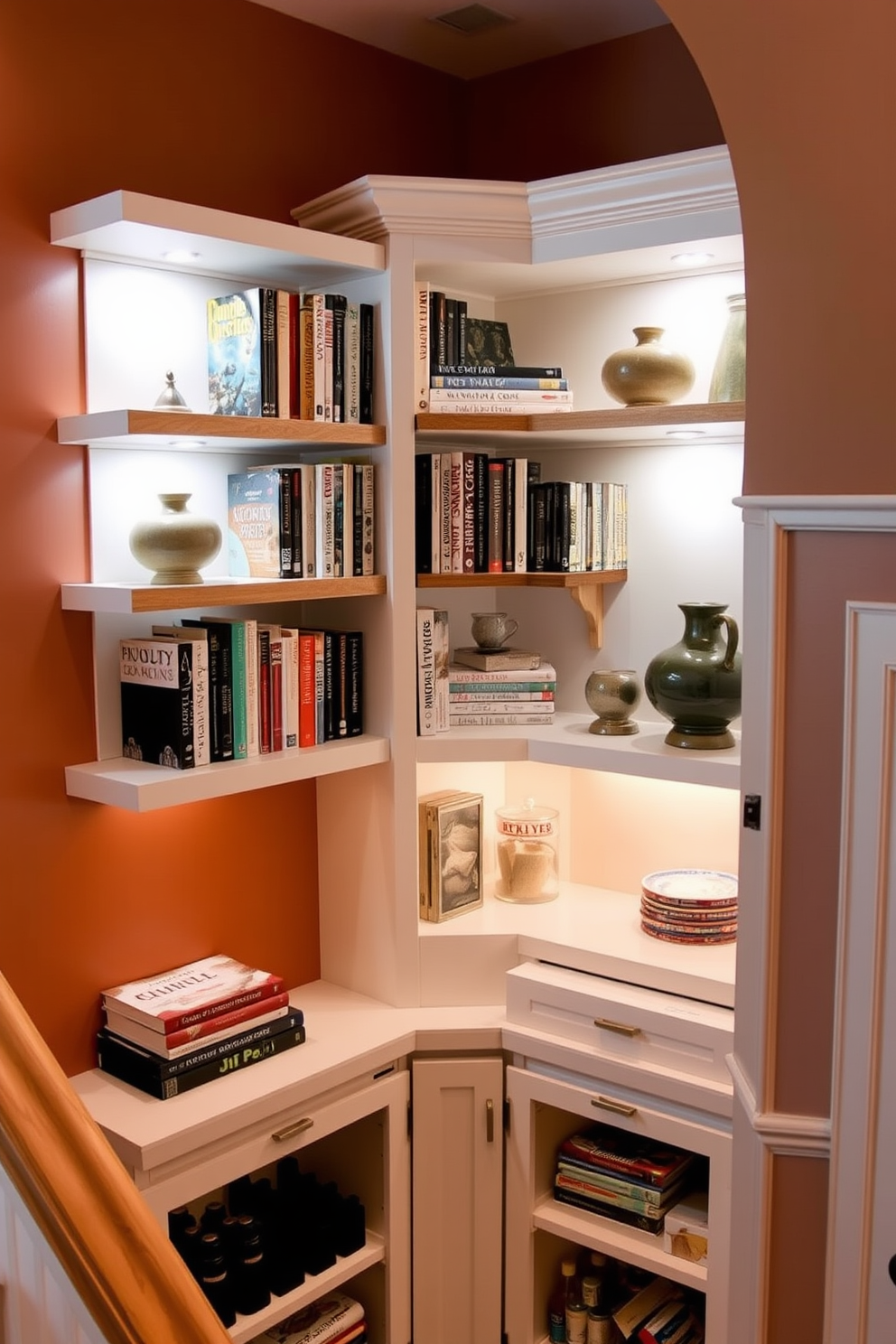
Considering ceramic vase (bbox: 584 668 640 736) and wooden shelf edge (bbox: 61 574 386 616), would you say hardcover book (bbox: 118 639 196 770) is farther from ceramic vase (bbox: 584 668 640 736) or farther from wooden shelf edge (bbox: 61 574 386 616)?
ceramic vase (bbox: 584 668 640 736)

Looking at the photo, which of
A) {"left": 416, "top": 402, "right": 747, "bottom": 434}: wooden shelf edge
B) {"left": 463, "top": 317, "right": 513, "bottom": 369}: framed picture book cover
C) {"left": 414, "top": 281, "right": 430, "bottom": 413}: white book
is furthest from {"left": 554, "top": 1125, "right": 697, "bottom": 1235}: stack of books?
{"left": 463, "top": 317, "right": 513, "bottom": 369}: framed picture book cover

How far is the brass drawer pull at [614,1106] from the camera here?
2330 millimetres

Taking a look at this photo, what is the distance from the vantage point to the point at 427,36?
2.71 metres

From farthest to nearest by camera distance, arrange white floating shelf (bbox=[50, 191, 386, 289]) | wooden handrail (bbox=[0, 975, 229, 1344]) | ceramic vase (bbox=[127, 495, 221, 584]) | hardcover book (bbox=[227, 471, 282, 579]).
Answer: hardcover book (bbox=[227, 471, 282, 579]), ceramic vase (bbox=[127, 495, 221, 584]), white floating shelf (bbox=[50, 191, 386, 289]), wooden handrail (bbox=[0, 975, 229, 1344])

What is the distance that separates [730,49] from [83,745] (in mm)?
1543

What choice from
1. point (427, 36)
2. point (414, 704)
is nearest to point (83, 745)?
point (414, 704)

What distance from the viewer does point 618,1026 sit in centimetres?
236

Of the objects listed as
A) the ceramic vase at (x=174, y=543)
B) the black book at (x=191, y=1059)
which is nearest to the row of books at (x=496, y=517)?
the ceramic vase at (x=174, y=543)

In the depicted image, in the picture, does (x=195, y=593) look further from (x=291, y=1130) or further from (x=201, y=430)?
(x=291, y=1130)

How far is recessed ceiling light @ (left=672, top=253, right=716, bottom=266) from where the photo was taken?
2.41 metres

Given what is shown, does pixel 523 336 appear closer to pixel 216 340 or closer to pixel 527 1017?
pixel 216 340

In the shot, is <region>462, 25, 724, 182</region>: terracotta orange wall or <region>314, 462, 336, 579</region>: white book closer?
<region>314, 462, 336, 579</region>: white book

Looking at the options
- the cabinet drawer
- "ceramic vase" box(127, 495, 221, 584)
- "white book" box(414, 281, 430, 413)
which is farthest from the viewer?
"white book" box(414, 281, 430, 413)

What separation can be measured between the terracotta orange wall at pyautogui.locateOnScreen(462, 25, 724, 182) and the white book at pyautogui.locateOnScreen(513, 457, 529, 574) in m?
0.76
